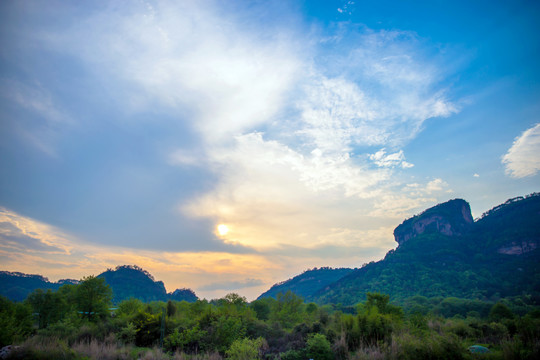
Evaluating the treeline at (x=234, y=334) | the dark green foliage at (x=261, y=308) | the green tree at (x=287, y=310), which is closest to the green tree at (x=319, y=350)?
the treeline at (x=234, y=334)

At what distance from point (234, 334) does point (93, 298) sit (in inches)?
892

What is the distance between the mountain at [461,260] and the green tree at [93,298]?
3538 inches

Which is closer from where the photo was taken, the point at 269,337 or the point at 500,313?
the point at 269,337

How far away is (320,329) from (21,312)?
2820 centimetres

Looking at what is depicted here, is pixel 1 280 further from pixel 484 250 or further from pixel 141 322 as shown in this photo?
pixel 484 250

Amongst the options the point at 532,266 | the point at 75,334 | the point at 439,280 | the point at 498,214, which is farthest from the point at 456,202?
the point at 75,334

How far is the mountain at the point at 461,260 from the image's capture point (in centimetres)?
9812

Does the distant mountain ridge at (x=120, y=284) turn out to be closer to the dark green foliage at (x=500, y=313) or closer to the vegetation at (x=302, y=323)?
Answer: the vegetation at (x=302, y=323)

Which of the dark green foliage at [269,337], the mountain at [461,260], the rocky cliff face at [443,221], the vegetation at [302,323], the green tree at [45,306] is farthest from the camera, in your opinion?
the rocky cliff face at [443,221]

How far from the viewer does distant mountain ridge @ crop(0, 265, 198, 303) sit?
12750 centimetres

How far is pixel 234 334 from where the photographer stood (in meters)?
18.9

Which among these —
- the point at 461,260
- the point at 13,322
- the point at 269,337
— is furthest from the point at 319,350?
the point at 461,260

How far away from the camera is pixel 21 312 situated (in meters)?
25.4

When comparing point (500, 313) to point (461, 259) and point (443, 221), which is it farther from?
point (443, 221)
